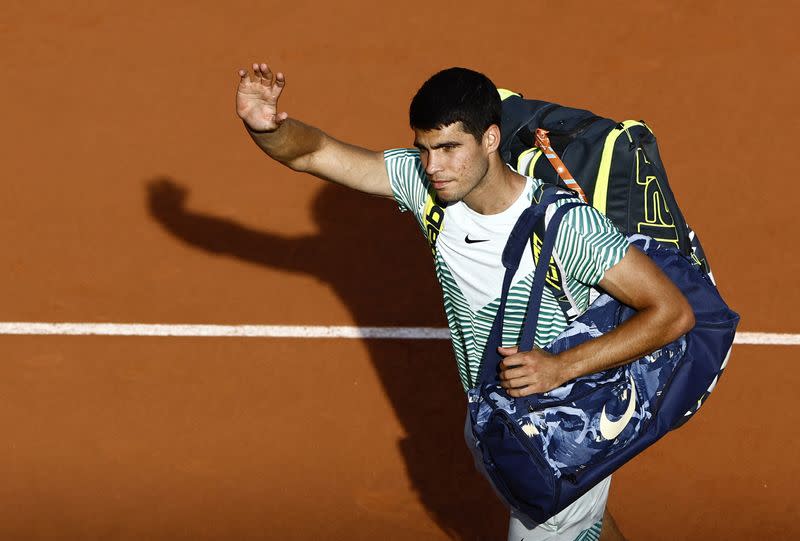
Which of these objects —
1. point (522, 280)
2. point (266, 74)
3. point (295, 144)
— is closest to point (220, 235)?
point (295, 144)

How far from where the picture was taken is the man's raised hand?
4.75 meters

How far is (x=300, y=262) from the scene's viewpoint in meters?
7.87

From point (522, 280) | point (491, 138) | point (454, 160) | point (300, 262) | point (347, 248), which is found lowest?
point (300, 262)

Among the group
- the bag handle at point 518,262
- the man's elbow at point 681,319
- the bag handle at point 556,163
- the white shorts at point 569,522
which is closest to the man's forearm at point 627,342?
the man's elbow at point 681,319

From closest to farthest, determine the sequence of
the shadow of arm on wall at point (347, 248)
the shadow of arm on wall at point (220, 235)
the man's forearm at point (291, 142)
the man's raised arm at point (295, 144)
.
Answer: the man's raised arm at point (295, 144) → the man's forearm at point (291, 142) → the shadow of arm on wall at point (347, 248) → the shadow of arm on wall at point (220, 235)

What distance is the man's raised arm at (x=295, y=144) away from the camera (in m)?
4.78

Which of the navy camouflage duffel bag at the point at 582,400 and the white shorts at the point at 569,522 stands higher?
the navy camouflage duffel bag at the point at 582,400

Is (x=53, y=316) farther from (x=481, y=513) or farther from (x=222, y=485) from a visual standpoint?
(x=481, y=513)

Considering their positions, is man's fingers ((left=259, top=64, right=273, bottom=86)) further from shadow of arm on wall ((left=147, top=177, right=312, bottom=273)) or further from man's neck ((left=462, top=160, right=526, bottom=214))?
shadow of arm on wall ((left=147, top=177, right=312, bottom=273))

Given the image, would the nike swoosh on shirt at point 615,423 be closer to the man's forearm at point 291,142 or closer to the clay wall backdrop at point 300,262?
the man's forearm at point 291,142

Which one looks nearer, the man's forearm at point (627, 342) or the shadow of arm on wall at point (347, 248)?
the man's forearm at point (627, 342)

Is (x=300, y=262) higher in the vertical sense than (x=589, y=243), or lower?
lower

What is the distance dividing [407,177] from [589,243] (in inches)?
41.6

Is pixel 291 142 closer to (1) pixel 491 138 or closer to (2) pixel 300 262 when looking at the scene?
(1) pixel 491 138
